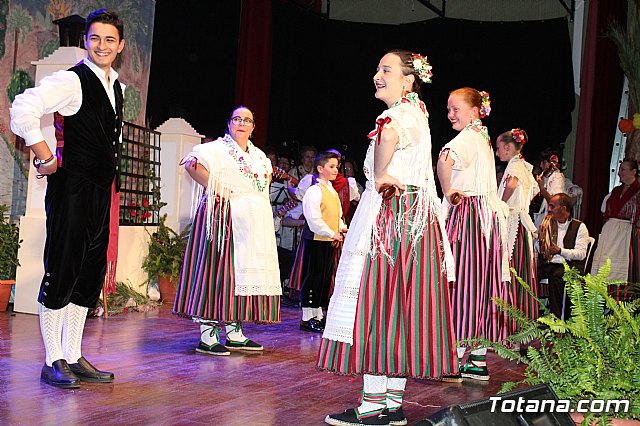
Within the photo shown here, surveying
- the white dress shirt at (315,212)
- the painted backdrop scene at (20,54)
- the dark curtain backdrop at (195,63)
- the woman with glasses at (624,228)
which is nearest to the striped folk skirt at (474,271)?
the white dress shirt at (315,212)

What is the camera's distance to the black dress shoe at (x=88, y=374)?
344 cm

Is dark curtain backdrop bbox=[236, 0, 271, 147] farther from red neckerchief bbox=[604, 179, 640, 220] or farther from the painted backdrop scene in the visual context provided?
red neckerchief bbox=[604, 179, 640, 220]

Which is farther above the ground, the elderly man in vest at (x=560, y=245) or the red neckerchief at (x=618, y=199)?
the red neckerchief at (x=618, y=199)

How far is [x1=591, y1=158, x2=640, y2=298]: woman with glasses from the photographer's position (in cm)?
694

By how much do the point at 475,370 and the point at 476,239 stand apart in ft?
2.17

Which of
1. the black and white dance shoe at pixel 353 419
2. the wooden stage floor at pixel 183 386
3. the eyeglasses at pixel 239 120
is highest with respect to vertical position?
the eyeglasses at pixel 239 120

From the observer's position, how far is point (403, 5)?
37.8 ft

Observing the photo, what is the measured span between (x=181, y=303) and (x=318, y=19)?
24.6 feet

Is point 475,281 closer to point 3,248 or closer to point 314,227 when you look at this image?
point 314,227

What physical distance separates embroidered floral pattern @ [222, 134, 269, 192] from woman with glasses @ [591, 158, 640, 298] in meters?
3.62

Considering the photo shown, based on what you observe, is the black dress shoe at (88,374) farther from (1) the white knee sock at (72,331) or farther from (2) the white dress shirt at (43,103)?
(2) the white dress shirt at (43,103)

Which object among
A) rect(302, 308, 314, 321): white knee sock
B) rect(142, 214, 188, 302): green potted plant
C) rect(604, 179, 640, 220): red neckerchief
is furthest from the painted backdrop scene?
rect(604, 179, 640, 220): red neckerchief

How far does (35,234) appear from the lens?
18.9 feet

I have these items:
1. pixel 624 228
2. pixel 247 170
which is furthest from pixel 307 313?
pixel 624 228
